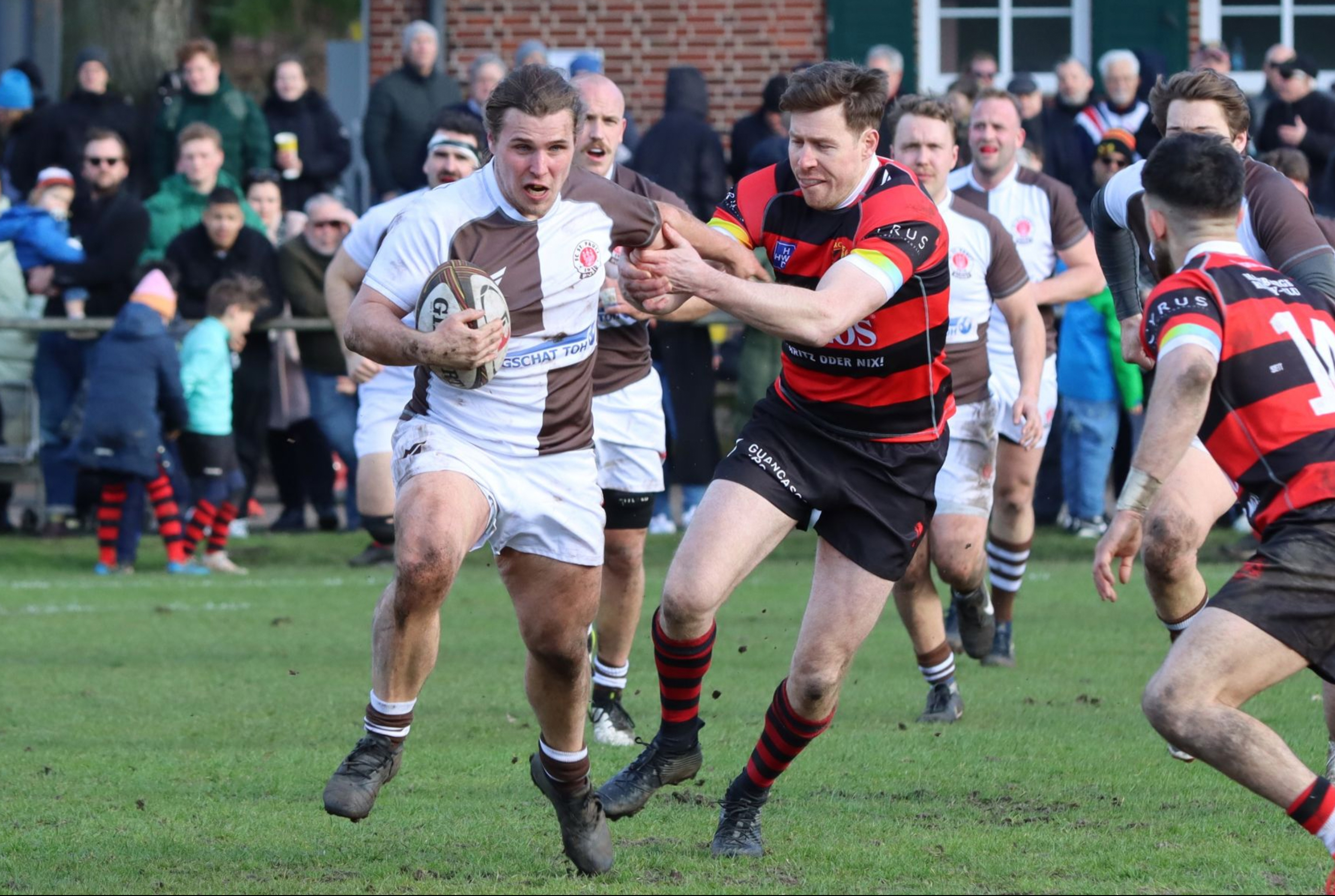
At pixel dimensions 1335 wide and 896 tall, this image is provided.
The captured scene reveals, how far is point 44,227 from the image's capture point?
1427cm

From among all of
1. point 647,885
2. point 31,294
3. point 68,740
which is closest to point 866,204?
point 647,885

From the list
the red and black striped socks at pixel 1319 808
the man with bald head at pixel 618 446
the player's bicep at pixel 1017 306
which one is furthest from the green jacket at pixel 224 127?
the red and black striped socks at pixel 1319 808

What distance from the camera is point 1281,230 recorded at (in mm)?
6488

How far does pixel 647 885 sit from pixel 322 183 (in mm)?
11755

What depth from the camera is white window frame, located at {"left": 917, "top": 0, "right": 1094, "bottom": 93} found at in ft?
59.3

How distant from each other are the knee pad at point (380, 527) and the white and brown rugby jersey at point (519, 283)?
340 centimetres

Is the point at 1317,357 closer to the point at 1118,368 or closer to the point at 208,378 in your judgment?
the point at 1118,368

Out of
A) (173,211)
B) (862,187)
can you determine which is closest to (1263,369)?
(862,187)

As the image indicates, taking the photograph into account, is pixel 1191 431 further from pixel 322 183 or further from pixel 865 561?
pixel 322 183

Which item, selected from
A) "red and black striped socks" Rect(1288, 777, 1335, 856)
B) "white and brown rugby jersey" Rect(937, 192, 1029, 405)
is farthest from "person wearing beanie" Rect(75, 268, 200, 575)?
"red and black striped socks" Rect(1288, 777, 1335, 856)

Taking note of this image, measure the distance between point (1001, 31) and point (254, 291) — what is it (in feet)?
26.7

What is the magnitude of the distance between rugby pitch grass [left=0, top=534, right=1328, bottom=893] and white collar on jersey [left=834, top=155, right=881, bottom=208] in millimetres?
2005

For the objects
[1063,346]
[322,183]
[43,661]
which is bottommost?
[43,661]

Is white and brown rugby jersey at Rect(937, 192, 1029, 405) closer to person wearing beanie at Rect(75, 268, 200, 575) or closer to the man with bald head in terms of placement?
the man with bald head
